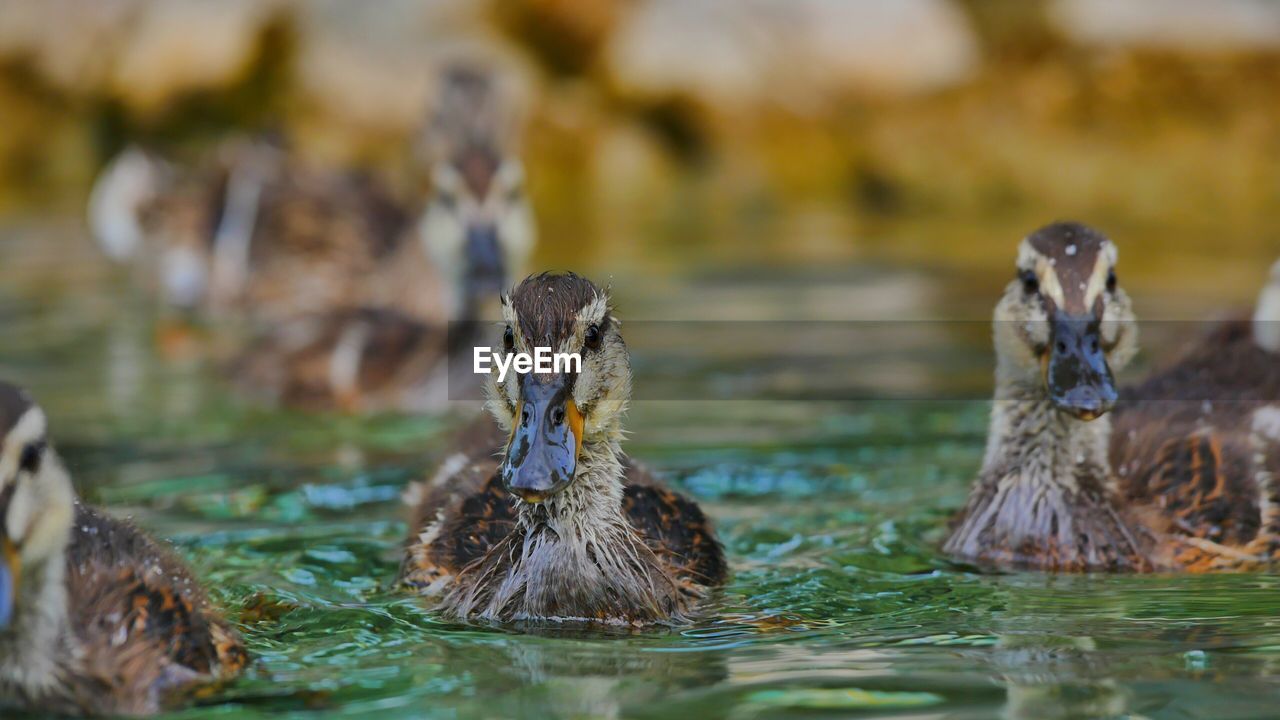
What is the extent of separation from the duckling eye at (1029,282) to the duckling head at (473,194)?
12.5 feet

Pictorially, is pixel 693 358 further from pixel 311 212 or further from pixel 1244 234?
pixel 1244 234

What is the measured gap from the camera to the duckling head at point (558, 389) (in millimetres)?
5000

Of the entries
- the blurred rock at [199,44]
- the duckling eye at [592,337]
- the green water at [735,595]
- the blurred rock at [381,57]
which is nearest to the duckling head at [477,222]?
the green water at [735,595]

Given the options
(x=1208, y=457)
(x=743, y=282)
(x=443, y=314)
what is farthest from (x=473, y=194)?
(x=1208, y=457)

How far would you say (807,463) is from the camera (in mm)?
7613

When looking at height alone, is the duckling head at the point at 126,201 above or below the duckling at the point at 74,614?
above

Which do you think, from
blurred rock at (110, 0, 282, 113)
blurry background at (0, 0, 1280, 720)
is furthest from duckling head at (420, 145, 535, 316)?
blurred rock at (110, 0, 282, 113)

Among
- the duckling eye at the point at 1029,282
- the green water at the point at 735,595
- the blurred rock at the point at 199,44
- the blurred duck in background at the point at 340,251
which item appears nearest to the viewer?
the green water at the point at 735,595

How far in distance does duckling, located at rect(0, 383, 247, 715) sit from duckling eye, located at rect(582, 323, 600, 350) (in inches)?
46.7

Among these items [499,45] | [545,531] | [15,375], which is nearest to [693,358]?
[15,375]

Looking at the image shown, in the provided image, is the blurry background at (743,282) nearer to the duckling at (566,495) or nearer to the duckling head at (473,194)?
the duckling at (566,495)

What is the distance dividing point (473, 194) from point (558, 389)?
5.07m

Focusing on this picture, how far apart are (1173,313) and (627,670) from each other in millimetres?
6483

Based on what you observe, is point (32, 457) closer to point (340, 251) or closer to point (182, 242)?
point (340, 251)
